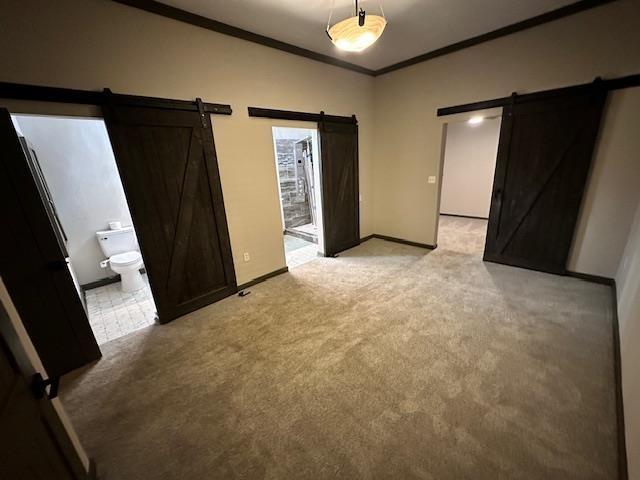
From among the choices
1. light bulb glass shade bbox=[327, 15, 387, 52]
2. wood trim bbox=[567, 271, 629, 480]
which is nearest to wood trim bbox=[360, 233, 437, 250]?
wood trim bbox=[567, 271, 629, 480]

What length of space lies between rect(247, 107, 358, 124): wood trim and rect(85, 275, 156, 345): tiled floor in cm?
265

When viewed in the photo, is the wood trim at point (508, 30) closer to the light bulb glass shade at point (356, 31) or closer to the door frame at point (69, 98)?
the light bulb glass shade at point (356, 31)

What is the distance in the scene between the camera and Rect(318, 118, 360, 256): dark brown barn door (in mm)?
3914

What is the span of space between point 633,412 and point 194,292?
3.46 metres

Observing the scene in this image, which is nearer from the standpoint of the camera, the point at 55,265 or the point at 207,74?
the point at 55,265

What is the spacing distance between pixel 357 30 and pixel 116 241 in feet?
13.1

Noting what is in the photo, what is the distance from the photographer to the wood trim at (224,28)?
7.14 feet

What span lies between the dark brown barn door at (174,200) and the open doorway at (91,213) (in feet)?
2.00

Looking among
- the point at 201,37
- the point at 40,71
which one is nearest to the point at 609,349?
the point at 201,37

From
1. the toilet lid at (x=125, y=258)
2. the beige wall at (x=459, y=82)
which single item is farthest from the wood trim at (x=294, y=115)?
the toilet lid at (x=125, y=258)

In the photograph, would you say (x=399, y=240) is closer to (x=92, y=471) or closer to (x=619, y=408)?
(x=619, y=408)

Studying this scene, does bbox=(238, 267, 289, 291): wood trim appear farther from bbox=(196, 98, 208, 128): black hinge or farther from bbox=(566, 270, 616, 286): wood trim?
bbox=(566, 270, 616, 286): wood trim

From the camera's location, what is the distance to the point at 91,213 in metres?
3.52

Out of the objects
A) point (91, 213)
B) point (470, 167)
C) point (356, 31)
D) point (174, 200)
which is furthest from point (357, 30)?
point (470, 167)
